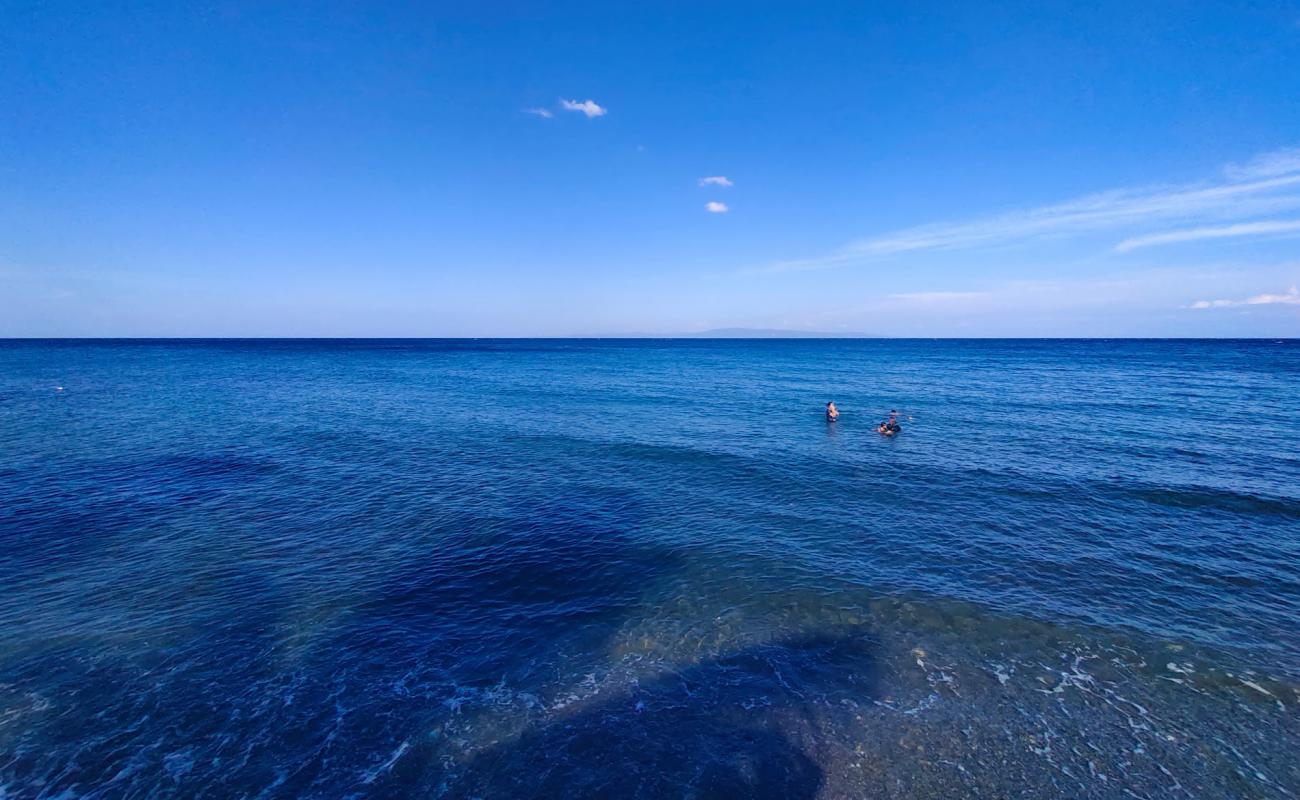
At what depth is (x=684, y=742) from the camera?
12.8 m

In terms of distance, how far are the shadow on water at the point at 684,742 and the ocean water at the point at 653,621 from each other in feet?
0.24

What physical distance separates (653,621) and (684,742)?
4.98 metres

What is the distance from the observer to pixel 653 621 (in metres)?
17.7

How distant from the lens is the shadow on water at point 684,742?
11.6 meters

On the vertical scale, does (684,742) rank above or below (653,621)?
below

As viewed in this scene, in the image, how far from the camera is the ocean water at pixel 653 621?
1223cm

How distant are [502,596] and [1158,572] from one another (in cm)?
2600

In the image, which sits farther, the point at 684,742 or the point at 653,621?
the point at 653,621

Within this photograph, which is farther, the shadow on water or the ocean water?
the ocean water

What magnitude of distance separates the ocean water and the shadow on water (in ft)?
0.24

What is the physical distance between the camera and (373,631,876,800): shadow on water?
1165 cm

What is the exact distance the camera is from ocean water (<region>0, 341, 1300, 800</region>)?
482 inches

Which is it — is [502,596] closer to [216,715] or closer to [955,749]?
[216,715]

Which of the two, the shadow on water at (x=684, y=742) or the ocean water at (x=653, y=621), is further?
the ocean water at (x=653, y=621)
